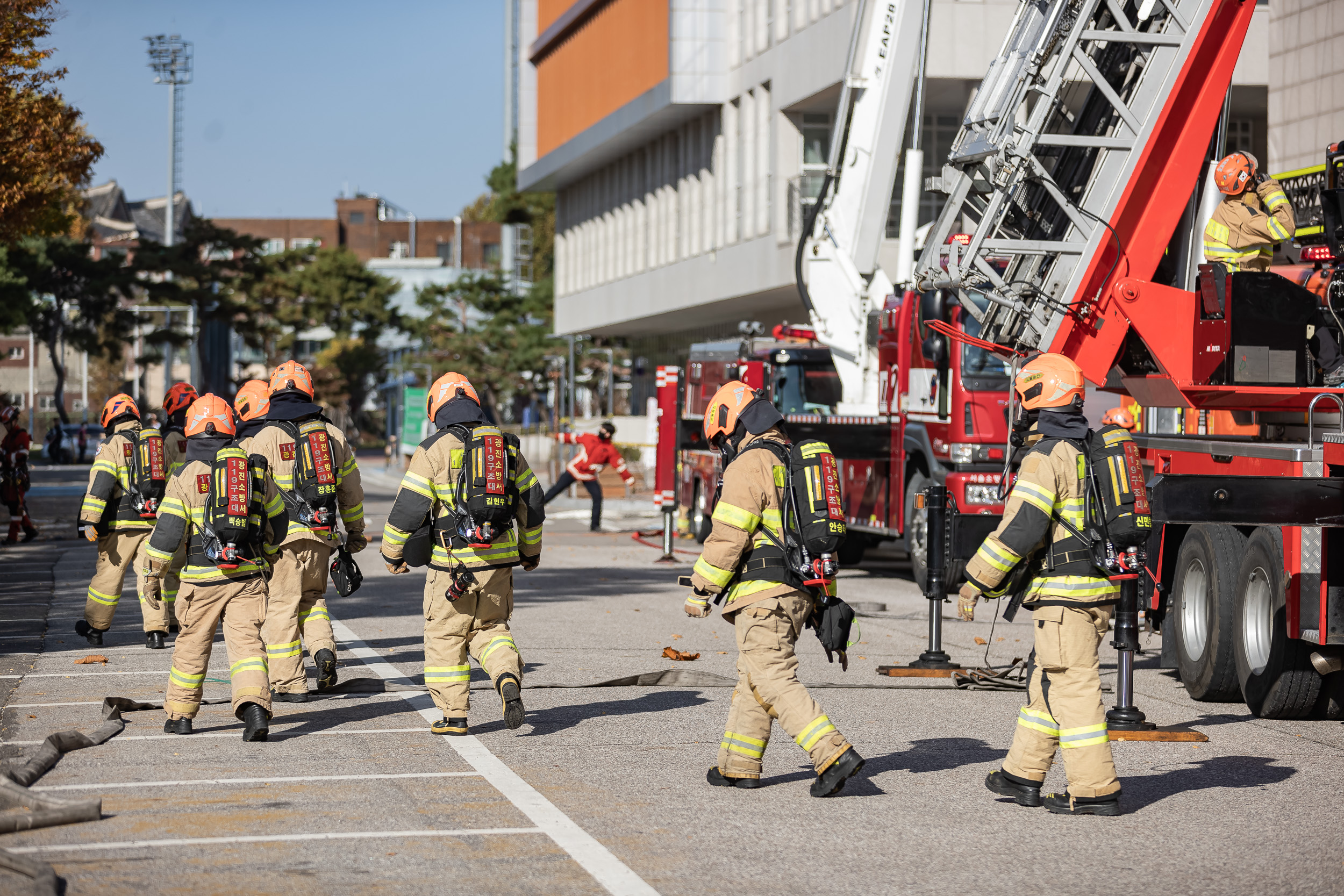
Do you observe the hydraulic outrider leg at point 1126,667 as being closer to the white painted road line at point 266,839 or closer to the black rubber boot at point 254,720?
the white painted road line at point 266,839

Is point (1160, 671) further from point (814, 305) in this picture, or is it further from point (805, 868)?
point (814, 305)

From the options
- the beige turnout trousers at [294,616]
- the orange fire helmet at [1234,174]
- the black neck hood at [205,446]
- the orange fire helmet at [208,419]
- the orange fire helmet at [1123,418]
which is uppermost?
the orange fire helmet at [1234,174]

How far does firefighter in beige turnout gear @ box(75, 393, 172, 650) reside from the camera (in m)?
12.4

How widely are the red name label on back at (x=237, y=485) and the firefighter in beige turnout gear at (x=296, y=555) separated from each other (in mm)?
918

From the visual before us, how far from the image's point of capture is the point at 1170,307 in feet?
38.7

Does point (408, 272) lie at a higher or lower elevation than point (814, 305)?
higher

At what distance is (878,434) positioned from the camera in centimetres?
1836

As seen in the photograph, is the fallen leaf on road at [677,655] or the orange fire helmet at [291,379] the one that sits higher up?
the orange fire helmet at [291,379]

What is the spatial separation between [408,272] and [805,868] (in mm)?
114979

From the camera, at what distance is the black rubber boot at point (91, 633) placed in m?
12.5

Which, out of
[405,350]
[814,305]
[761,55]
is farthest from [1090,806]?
[405,350]

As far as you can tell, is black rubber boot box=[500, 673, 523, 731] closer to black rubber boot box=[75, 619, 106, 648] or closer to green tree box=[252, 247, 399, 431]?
black rubber boot box=[75, 619, 106, 648]

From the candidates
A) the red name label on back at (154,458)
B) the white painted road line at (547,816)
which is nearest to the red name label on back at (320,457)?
the white painted road line at (547,816)

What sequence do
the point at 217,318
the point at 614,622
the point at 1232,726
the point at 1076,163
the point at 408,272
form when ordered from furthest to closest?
the point at 408,272 < the point at 217,318 < the point at 614,622 < the point at 1076,163 < the point at 1232,726
